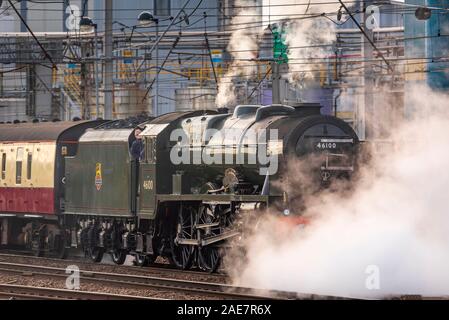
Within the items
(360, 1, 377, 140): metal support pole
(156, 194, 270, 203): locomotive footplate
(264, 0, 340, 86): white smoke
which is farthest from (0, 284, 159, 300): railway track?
(360, 1, 377, 140): metal support pole

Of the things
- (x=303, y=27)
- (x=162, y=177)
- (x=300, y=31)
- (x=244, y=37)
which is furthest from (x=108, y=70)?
(x=162, y=177)

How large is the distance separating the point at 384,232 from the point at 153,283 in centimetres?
500

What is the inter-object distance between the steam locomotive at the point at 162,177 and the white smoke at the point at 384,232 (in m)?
0.68

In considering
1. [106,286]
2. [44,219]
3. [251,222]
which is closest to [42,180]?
[44,219]

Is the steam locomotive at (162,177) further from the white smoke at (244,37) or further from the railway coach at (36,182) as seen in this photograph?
the white smoke at (244,37)

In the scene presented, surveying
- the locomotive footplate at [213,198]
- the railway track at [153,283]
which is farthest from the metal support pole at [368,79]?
the railway track at [153,283]

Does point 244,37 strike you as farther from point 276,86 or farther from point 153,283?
point 153,283

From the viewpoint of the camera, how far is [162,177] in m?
19.9

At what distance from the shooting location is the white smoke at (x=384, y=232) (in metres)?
14.4

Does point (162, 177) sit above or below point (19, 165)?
below

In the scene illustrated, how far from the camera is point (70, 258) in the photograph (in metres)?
24.6

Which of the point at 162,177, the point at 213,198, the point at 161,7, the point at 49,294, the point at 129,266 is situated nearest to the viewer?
the point at 49,294

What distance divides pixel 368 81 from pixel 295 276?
27.4 ft
